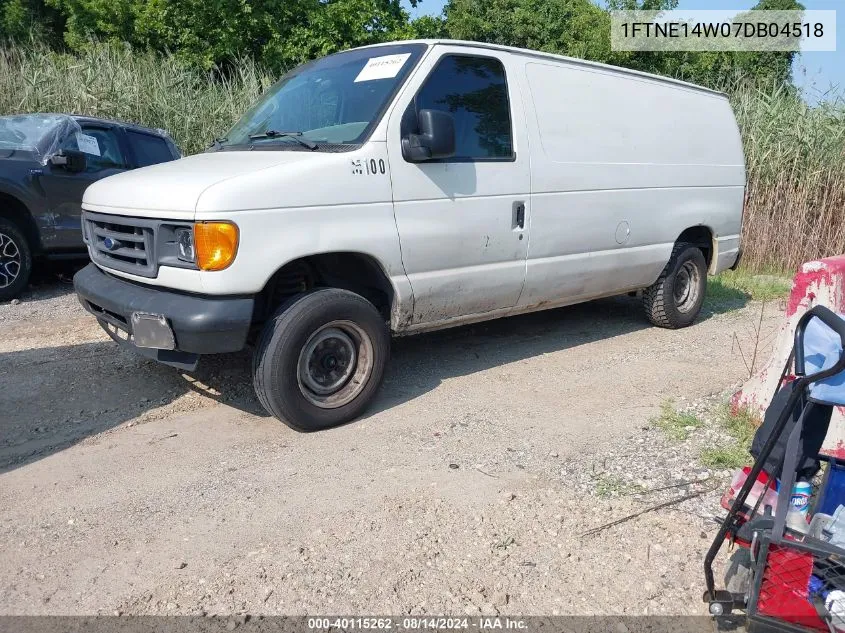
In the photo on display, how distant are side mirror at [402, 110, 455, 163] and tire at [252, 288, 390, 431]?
3.01 ft

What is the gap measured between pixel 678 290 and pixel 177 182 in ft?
15.3

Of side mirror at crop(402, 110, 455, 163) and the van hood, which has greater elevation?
side mirror at crop(402, 110, 455, 163)

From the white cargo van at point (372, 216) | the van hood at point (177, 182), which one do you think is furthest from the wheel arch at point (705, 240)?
the van hood at point (177, 182)

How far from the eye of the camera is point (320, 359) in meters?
4.20

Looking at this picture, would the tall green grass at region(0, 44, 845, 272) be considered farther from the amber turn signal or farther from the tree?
the amber turn signal

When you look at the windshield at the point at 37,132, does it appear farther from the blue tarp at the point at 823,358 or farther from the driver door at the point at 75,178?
the blue tarp at the point at 823,358

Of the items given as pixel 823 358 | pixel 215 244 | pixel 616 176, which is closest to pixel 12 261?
pixel 215 244

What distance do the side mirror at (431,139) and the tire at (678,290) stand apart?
9.68ft

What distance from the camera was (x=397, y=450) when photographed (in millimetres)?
3947

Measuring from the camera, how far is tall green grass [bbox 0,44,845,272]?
389 inches

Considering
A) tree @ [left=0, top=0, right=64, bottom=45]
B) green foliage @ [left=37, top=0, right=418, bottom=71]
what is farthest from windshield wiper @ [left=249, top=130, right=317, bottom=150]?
tree @ [left=0, top=0, right=64, bottom=45]

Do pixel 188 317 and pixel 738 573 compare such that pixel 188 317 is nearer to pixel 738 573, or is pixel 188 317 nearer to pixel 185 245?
pixel 185 245

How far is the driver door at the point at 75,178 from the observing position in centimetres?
738

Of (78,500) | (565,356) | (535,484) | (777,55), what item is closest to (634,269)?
(565,356)
